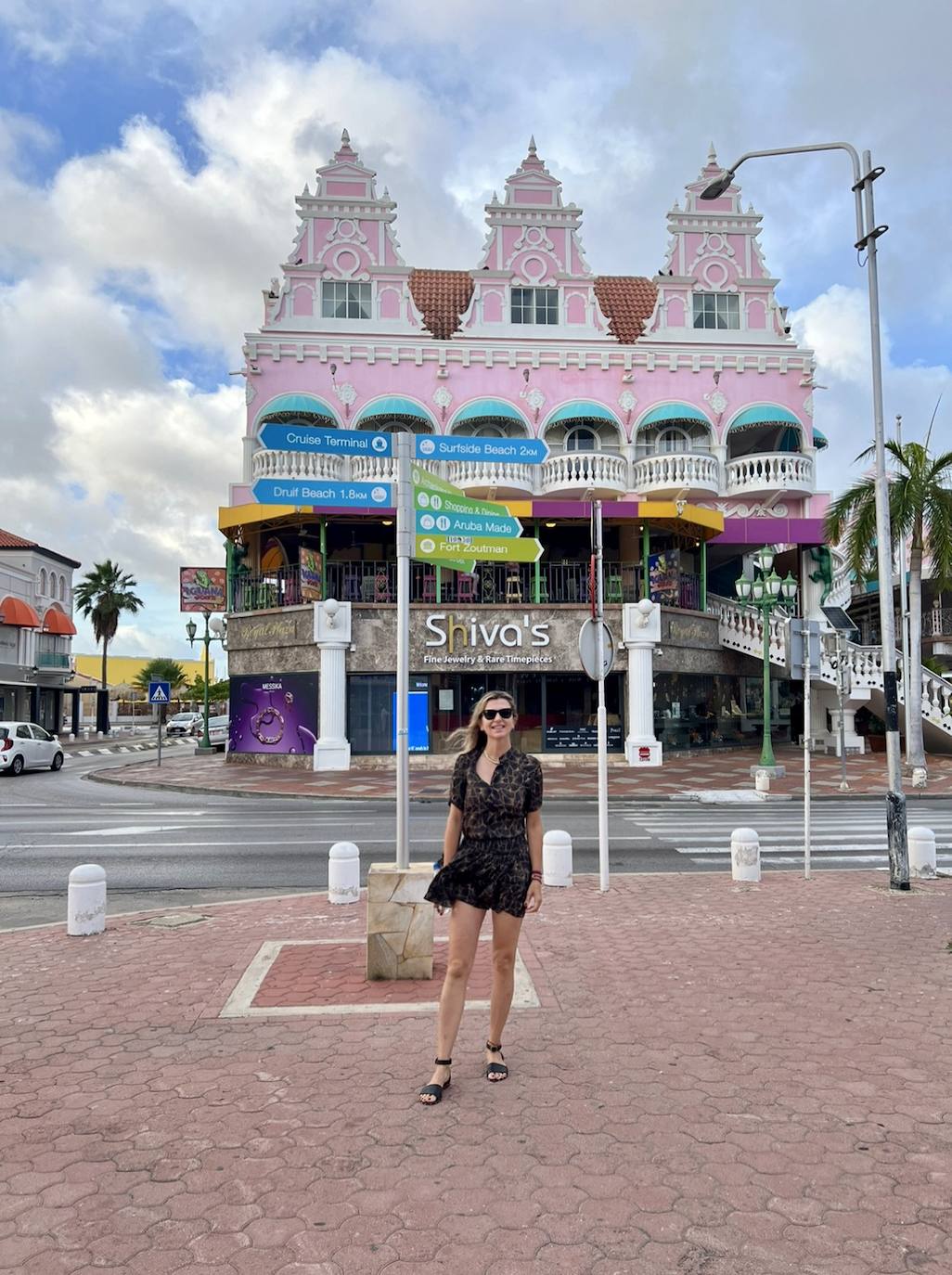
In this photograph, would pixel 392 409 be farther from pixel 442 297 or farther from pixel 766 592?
pixel 766 592

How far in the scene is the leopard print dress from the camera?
4.21m

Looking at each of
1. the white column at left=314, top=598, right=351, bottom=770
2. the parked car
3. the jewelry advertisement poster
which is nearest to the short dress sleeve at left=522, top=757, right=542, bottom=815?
the white column at left=314, top=598, right=351, bottom=770

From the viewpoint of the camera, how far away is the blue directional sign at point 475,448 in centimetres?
648

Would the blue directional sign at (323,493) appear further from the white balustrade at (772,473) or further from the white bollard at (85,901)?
the white balustrade at (772,473)

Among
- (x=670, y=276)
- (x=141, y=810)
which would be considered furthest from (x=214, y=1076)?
(x=670, y=276)

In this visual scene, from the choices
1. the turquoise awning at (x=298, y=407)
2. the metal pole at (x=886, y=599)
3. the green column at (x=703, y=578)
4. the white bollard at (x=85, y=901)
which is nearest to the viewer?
the white bollard at (x=85, y=901)

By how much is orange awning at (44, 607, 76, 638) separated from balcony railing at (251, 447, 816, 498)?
29564mm

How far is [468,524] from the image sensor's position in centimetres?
670

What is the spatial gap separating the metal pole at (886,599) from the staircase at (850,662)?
15078 mm

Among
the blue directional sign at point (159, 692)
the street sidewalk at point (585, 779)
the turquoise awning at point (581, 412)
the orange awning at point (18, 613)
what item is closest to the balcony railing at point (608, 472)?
the turquoise awning at point (581, 412)

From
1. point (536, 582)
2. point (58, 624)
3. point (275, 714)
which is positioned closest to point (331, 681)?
point (275, 714)

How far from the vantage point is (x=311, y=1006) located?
5.22 meters

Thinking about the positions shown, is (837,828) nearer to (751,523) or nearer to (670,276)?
(751,523)

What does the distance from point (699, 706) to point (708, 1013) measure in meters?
23.1
